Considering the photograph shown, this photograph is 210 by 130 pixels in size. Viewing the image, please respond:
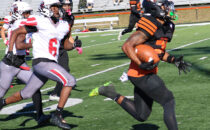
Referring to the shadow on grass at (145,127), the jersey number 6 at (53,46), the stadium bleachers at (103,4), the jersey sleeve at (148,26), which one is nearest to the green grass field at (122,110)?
the shadow on grass at (145,127)

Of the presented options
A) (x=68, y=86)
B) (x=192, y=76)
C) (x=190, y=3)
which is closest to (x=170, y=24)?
(x=68, y=86)

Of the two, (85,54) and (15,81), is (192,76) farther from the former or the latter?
(85,54)

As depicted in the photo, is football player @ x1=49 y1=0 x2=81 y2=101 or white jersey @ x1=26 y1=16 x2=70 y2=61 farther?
football player @ x1=49 y1=0 x2=81 y2=101

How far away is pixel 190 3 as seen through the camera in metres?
40.8

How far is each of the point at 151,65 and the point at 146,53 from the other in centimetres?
15

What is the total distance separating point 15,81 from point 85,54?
579cm

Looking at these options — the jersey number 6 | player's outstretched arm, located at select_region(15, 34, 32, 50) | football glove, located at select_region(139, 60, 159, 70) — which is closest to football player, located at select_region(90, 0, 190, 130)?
football glove, located at select_region(139, 60, 159, 70)

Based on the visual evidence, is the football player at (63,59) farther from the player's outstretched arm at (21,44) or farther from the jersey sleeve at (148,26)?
the jersey sleeve at (148,26)

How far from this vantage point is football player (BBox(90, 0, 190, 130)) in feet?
17.4

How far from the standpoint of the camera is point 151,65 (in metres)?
5.27

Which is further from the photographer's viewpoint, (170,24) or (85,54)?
(85,54)

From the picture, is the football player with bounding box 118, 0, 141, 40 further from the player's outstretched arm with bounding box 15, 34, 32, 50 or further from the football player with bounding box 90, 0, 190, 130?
the football player with bounding box 90, 0, 190, 130

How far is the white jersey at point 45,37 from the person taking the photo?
21.1ft

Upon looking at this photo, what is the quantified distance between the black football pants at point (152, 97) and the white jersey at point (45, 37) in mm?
1440
